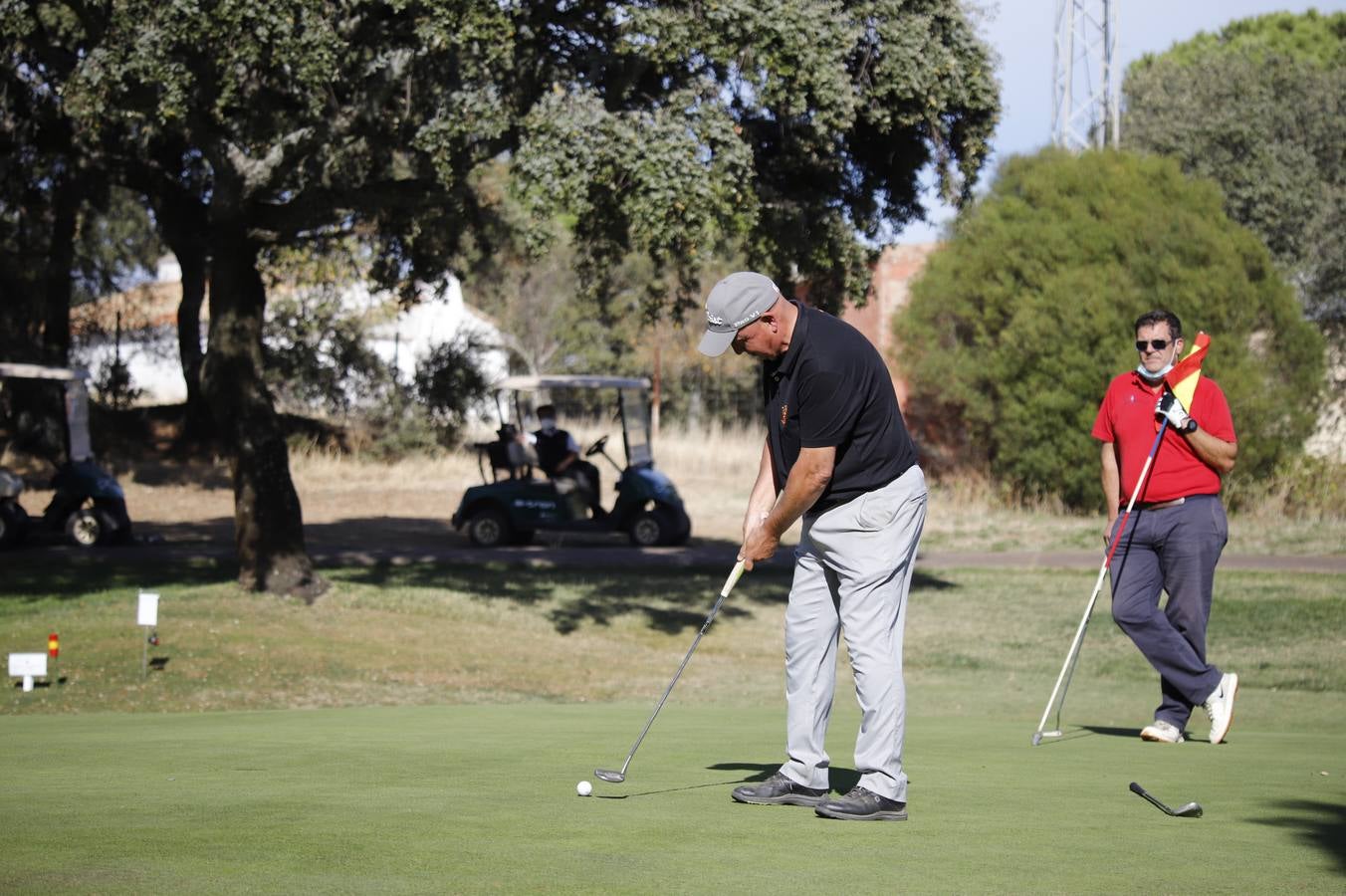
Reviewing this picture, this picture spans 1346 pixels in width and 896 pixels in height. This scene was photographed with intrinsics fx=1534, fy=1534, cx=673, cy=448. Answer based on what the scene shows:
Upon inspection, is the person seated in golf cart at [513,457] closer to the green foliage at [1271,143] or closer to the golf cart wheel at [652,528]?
the golf cart wheel at [652,528]

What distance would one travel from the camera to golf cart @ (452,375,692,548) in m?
21.5

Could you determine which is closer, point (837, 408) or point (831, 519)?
point (837, 408)

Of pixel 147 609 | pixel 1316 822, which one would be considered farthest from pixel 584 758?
pixel 147 609

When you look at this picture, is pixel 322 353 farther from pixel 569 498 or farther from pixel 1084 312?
pixel 1084 312

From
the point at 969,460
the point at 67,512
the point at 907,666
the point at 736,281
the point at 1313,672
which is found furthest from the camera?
the point at 969,460

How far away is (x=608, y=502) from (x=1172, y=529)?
20511mm

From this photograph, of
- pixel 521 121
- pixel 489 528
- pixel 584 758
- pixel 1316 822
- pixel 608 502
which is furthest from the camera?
pixel 608 502

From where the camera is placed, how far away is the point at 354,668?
43.8 feet

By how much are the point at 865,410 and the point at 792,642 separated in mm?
932

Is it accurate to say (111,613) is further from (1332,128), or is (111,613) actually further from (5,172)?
(1332,128)

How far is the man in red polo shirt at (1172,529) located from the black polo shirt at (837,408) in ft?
10.1

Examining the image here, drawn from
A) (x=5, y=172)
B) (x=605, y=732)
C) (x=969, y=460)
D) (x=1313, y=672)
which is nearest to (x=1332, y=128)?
(x=969, y=460)

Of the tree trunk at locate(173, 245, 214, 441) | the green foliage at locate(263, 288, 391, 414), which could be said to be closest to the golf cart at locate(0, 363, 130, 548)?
the tree trunk at locate(173, 245, 214, 441)

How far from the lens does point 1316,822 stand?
5.02 meters
